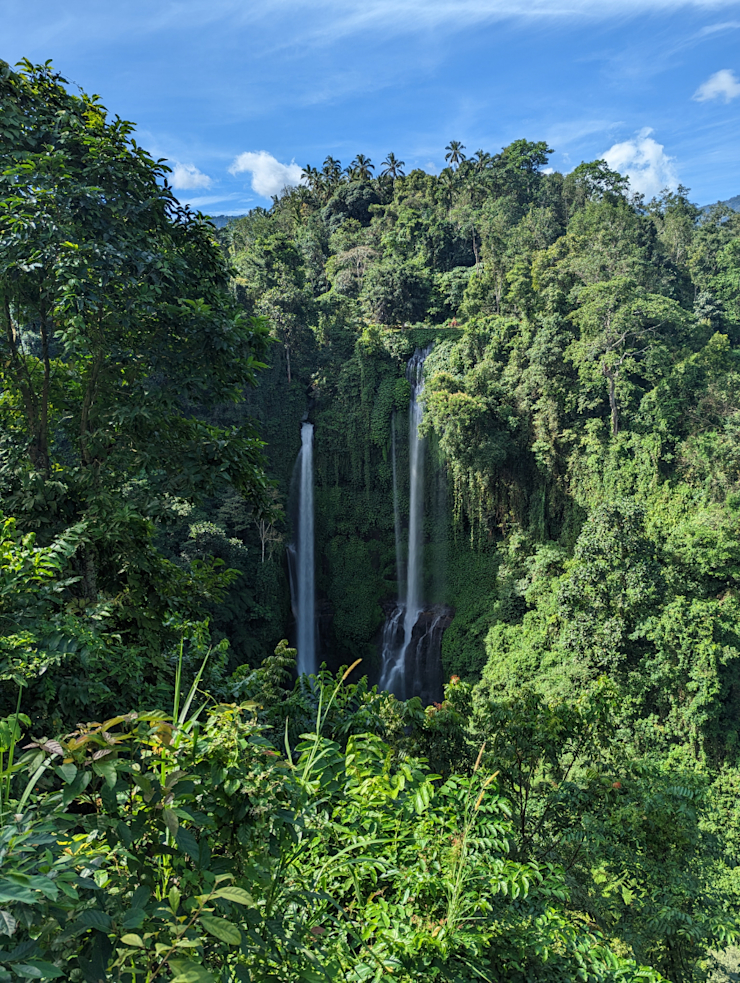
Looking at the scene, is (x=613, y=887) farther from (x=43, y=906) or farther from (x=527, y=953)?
(x=43, y=906)

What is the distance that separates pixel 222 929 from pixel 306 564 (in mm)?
20847

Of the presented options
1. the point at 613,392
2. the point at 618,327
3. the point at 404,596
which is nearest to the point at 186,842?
the point at 613,392

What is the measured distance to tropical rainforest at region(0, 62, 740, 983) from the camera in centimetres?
131

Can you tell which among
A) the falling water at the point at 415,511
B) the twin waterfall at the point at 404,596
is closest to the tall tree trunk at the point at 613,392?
the twin waterfall at the point at 404,596

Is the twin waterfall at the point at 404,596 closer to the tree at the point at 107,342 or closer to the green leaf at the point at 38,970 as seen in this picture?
the tree at the point at 107,342

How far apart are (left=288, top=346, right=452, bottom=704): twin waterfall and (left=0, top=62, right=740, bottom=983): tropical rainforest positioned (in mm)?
540

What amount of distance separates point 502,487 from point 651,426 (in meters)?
5.06

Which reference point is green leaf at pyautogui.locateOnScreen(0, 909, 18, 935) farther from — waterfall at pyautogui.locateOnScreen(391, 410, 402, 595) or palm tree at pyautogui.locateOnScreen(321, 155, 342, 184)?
palm tree at pyautogui.locateOnScreen(321, 155, 342, 184)

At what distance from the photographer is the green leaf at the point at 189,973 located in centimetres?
104

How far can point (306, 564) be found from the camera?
21.8 meters

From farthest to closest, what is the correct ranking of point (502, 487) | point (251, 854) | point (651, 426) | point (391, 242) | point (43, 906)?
point (391, 242) < point (502, 487) < point (651, 426) < point (251, 854) < point (43, 906)

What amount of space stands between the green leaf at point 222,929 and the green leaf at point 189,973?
56 mm

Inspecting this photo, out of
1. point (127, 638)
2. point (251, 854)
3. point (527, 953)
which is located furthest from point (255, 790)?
point (127, 638)

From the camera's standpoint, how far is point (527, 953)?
225cm
